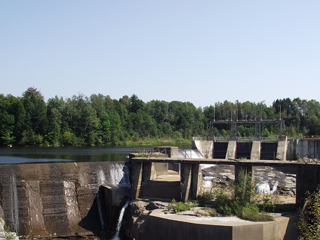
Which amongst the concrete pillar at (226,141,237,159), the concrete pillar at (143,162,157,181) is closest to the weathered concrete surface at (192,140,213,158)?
the concrete pillar at (226,141,237,159)

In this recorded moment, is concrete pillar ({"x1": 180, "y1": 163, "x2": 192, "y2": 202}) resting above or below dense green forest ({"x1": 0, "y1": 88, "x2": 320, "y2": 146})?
below

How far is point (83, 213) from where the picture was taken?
2475cm

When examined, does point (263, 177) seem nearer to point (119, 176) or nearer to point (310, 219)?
point (119, 176)

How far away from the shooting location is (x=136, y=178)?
25.4 meters

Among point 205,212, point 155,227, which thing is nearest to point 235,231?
point 205,212

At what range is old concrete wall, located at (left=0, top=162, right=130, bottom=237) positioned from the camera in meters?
22.8

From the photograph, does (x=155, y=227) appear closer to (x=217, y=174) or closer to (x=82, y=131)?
(x=217, y=174)

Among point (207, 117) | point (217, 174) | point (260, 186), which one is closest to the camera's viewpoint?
point (260, 186)

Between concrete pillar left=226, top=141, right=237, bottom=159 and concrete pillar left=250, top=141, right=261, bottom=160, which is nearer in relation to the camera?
concrete pillar left=250, top=141, right=261, bottom=160

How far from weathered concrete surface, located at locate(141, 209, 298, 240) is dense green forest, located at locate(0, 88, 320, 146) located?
126 feet

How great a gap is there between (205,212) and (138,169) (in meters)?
6.76

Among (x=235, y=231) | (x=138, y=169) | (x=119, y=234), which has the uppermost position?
(x=138, y=169)

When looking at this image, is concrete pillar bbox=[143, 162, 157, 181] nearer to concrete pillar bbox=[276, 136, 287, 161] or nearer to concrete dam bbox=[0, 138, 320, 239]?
concrete dam bbox=[0, 138, 320, 239]

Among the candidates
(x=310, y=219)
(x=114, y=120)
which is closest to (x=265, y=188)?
(x=310, y=219)
